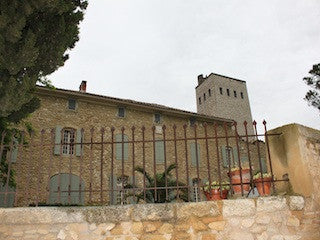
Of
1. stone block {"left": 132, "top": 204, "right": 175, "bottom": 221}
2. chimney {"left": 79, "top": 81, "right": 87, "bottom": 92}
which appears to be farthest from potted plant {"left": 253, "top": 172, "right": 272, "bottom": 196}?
chimney {"left": 79, "top": 81, "right": 87, "bottom": 92}

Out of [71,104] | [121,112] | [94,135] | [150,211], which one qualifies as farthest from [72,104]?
[150,211]

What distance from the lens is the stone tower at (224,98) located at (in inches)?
1593

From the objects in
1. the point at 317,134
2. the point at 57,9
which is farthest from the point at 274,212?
the point at 57,9

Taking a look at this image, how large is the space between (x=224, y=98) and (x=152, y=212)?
38.0 meters

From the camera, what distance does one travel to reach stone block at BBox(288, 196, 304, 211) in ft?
13.4

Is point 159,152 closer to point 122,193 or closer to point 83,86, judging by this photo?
point 83,86

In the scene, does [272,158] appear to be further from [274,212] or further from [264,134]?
[274,212]

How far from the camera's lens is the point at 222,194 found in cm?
461

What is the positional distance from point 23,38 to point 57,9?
0.77 meters

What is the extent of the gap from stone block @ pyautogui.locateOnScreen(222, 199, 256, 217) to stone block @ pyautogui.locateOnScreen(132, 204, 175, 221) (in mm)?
707

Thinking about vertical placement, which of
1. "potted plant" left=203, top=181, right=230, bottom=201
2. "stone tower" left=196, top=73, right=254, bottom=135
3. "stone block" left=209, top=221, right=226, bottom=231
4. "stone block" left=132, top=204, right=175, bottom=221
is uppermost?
"stone tower" left=196, top=73, right=254, bottom=135

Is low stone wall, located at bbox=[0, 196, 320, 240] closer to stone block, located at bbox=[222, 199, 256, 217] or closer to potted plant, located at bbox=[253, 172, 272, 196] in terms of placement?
stone block, located at bbox=[222, 199, 256, 217]

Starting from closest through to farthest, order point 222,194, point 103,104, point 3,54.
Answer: point 222,194
point 3,54
point 103,104

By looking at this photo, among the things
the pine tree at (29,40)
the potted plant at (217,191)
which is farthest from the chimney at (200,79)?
the potted plant at (217,191)
